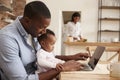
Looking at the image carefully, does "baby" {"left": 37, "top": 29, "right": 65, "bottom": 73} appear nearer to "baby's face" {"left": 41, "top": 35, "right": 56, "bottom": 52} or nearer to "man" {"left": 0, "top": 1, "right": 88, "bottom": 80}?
"baby's face" {"left": 41, "top": 35, "right": 56, "bottom": 52}

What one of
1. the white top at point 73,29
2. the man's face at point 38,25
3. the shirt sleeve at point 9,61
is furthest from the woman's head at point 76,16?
the shirt sleeve at point 9,61

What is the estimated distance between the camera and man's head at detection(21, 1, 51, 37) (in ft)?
A: 5.19

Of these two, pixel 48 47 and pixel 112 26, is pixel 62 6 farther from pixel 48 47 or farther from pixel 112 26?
pixel 48 47

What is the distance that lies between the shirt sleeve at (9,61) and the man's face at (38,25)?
0.19 meters

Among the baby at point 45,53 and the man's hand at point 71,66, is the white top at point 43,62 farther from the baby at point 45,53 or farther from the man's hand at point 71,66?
the man's hand at point 71,66

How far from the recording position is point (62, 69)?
167cm

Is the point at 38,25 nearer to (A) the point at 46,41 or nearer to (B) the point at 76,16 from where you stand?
(A) the point at 46,41

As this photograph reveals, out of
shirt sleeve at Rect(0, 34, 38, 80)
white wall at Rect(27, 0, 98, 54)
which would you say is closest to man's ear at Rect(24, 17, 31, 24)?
shirt sleeve at Rect(0, 34, 38, 80)

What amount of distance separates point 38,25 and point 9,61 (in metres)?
0.29

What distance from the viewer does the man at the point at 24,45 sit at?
1504 mm

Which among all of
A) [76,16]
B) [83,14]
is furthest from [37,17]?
[83,14]

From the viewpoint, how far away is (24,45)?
1.66 metres

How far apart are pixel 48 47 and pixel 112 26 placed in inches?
231

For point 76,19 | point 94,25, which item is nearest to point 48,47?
point 76,19
